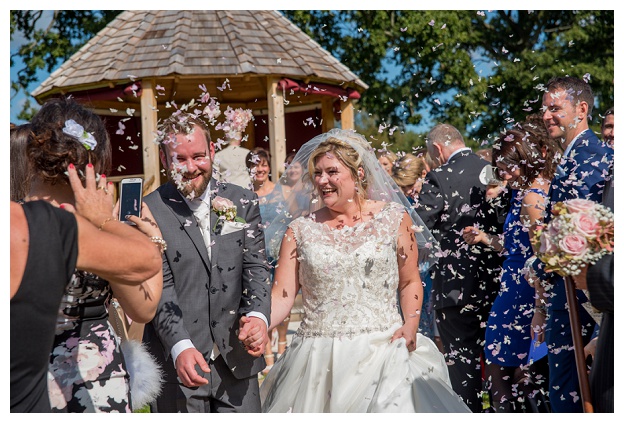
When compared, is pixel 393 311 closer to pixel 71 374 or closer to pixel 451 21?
pixel 71 374

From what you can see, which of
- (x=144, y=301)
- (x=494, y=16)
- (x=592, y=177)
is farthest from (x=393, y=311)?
(x=494, y=16)

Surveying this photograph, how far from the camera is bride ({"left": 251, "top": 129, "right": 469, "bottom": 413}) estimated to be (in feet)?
14.3

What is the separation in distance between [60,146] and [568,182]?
112 inches

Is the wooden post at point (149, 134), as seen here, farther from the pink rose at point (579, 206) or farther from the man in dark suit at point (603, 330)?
the man in dark suit at point (603, 330)

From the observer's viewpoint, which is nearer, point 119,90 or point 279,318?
point 279,318

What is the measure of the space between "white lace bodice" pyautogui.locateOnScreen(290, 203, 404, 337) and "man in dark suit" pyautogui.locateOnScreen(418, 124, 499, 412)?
6.50ft

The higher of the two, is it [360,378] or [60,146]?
[60,146]

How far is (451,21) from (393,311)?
16.1 meters

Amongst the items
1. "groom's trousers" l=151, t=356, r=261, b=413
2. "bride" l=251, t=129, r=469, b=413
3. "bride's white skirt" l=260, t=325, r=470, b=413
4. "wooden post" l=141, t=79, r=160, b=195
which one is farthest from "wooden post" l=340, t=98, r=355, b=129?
"groom's trousers" l=151, t=356, r=261, b=413

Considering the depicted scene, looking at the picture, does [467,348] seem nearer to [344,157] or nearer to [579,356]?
[344,157]

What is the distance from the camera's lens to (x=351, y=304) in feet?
15.2

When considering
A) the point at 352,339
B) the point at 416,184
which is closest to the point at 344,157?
the point at 352,339

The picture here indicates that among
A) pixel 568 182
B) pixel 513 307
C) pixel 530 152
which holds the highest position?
pixel 530 152

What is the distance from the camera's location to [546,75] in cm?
2255
